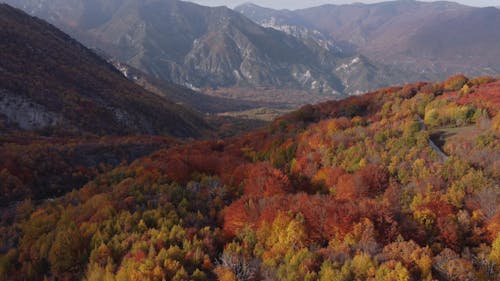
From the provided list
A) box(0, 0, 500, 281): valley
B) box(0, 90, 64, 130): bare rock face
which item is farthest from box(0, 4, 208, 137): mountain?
box(0, 0, 500, 281): valley

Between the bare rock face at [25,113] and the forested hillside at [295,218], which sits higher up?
the forested hillside at [295,218]

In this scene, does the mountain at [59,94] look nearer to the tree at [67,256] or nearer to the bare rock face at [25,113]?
the bare rock face at [25,113]

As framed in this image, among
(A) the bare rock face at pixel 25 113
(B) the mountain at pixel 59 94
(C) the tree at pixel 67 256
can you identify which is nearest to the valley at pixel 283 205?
(C) the tree at pixel 67 256

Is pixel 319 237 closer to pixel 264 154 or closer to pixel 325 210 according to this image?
pixel 325 210

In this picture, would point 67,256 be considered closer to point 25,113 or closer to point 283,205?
point 283,205

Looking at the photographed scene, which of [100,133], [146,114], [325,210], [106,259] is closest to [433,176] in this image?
[325,210]
